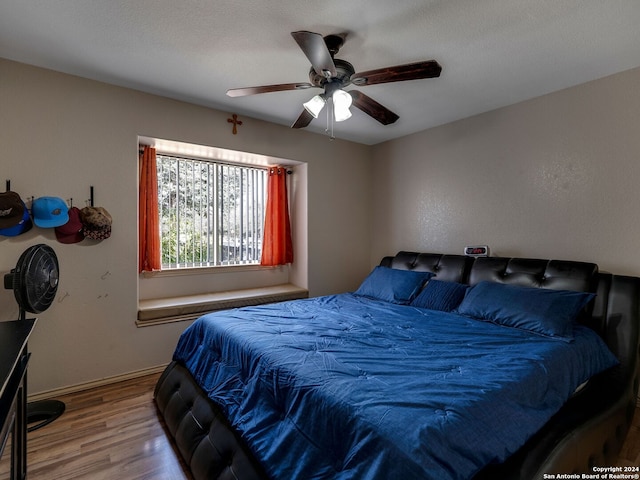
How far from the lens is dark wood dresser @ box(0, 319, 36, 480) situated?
1097 millimetres

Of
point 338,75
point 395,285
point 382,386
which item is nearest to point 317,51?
point 338,75

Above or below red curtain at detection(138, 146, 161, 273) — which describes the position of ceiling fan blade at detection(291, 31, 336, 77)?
above

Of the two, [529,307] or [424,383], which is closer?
[424,383]

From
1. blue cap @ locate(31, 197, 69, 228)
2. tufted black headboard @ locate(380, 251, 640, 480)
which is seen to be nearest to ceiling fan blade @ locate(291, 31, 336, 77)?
tufted black headboard @ locate(380, 251, 640, 480)

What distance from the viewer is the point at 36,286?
1.93 m

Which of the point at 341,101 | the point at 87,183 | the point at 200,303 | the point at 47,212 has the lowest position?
the point at 200,303

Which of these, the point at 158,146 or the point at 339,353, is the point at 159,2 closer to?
the point at 158,146

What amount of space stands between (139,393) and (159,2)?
8.69 ft

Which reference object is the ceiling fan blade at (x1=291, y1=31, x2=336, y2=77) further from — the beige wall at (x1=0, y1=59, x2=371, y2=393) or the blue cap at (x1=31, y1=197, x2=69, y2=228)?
the blue cap at (x1=31, y1=197, x2=69, y2=228)

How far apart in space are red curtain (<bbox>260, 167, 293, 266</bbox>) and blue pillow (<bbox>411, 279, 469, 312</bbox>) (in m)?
1.78

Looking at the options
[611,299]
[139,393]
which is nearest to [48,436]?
[139,393]

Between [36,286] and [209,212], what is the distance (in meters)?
1.80

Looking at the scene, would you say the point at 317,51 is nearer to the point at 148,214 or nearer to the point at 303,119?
the point at 303,119

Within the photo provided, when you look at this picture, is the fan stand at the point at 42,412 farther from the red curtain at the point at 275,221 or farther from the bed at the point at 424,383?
the red curtain at the point at 275,221
